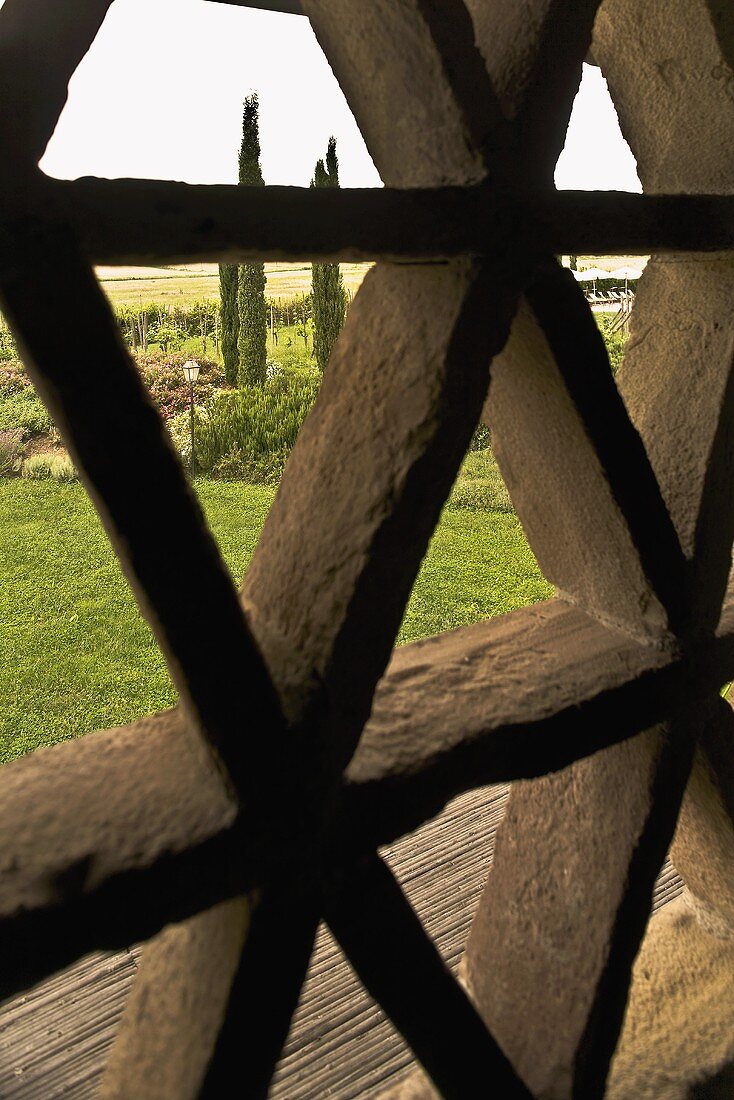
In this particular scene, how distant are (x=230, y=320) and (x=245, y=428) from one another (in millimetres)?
1019

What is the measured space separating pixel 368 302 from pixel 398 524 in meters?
0.26

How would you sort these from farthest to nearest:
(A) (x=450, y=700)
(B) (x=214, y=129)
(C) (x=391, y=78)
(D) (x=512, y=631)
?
(B) (x=214, y=129), (D) (x=512, y=631), (A) (x=450, y=700), (C) (x=391, y=78)

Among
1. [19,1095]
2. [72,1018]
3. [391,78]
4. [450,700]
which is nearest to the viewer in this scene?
[391,78]

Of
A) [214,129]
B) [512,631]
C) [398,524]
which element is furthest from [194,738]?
[214,129]

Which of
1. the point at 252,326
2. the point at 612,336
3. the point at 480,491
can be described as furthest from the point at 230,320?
the point at 612,336

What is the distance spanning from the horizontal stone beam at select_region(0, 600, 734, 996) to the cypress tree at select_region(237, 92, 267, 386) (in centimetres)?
745

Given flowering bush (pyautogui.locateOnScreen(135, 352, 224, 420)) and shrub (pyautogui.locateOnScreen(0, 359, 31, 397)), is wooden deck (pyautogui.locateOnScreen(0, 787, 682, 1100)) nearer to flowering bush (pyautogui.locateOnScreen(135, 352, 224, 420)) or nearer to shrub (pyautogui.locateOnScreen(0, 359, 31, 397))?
shrub (pyautogui.locateOnScreen(0, 359, 31, 397))

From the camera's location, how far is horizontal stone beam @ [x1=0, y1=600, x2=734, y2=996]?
2.47ft

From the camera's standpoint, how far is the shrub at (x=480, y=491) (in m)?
8.98

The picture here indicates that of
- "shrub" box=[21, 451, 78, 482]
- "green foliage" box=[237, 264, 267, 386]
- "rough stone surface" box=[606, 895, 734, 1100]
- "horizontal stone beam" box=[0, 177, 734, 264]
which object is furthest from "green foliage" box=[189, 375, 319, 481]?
"horizontal stone beam" box=[0, 177, 734, 264]

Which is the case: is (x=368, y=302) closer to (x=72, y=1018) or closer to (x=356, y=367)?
(x=356, y=367)

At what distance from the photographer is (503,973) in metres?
1.34

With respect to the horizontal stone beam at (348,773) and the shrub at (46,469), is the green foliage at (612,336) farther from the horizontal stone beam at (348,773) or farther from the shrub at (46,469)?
the horizontal stone beam at (348,773)

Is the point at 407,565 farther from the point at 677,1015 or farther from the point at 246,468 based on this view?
the point at 246,468
